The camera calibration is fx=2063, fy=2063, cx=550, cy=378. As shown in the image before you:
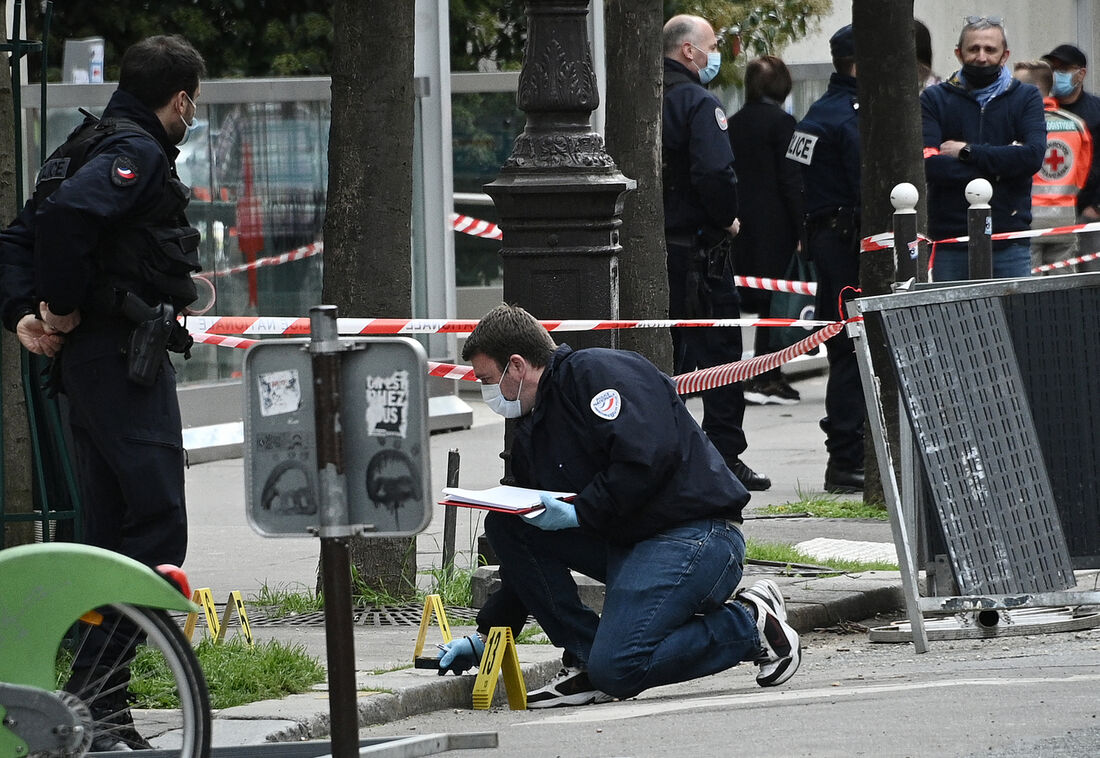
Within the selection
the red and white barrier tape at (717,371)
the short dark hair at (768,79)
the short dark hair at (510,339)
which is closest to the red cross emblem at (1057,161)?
the short dark hair at (768,79)

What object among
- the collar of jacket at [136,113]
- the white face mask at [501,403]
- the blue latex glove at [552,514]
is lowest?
the blue latex glove at [552,514]

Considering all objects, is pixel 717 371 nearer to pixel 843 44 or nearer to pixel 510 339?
pixel 843 44

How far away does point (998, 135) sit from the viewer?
10.1 metres

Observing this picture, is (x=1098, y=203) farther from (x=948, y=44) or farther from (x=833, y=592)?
(x=948, y=44)

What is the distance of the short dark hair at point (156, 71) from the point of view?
548 cm

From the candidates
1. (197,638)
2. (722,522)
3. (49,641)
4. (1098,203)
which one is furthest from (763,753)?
(1098,203)

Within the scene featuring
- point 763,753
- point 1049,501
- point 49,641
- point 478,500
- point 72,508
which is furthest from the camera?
point 1049,501

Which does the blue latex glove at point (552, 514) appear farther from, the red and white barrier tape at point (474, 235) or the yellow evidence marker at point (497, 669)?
the red and white barrier tape at point (474, 235)

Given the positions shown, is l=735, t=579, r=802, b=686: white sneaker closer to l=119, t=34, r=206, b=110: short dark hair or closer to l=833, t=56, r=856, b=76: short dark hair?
l=119, t=34, r=206, b=110: short dark hair

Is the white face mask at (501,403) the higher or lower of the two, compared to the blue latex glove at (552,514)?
higher

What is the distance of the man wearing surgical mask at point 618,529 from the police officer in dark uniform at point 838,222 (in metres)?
3.98

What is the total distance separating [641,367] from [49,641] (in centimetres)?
223

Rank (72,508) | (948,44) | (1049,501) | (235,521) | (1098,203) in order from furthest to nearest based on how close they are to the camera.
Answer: (948,44) → (1098,203) → (235,521) → (1049,501) → (72,508)

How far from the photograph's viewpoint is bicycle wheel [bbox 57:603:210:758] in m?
4.27
